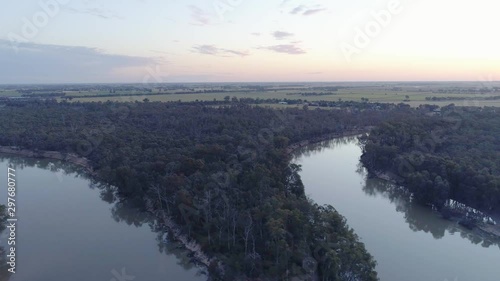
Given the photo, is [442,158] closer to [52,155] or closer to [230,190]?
[230,190]

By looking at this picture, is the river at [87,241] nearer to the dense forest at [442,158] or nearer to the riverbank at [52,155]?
the riverbank at [52,155]

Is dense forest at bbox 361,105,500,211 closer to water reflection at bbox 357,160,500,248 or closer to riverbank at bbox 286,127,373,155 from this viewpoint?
water reflection at bbox 357,160,500,248

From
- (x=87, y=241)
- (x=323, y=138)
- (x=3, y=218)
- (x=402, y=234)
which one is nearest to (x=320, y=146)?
(x=323, y=138)

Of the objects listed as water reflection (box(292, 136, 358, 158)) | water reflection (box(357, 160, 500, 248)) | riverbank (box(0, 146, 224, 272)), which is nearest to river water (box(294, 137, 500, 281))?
water reflection (box(357, 160, 500, 248))

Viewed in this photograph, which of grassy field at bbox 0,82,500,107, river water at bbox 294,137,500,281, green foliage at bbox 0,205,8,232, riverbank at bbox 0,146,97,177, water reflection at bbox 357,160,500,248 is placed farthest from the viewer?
grassy field at bbox 0,82,500,107

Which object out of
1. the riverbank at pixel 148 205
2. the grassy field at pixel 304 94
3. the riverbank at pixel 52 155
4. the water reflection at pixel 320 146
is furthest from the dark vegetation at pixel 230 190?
the grassy field at pixel 304 94

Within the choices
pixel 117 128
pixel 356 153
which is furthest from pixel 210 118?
pixel 356 153
